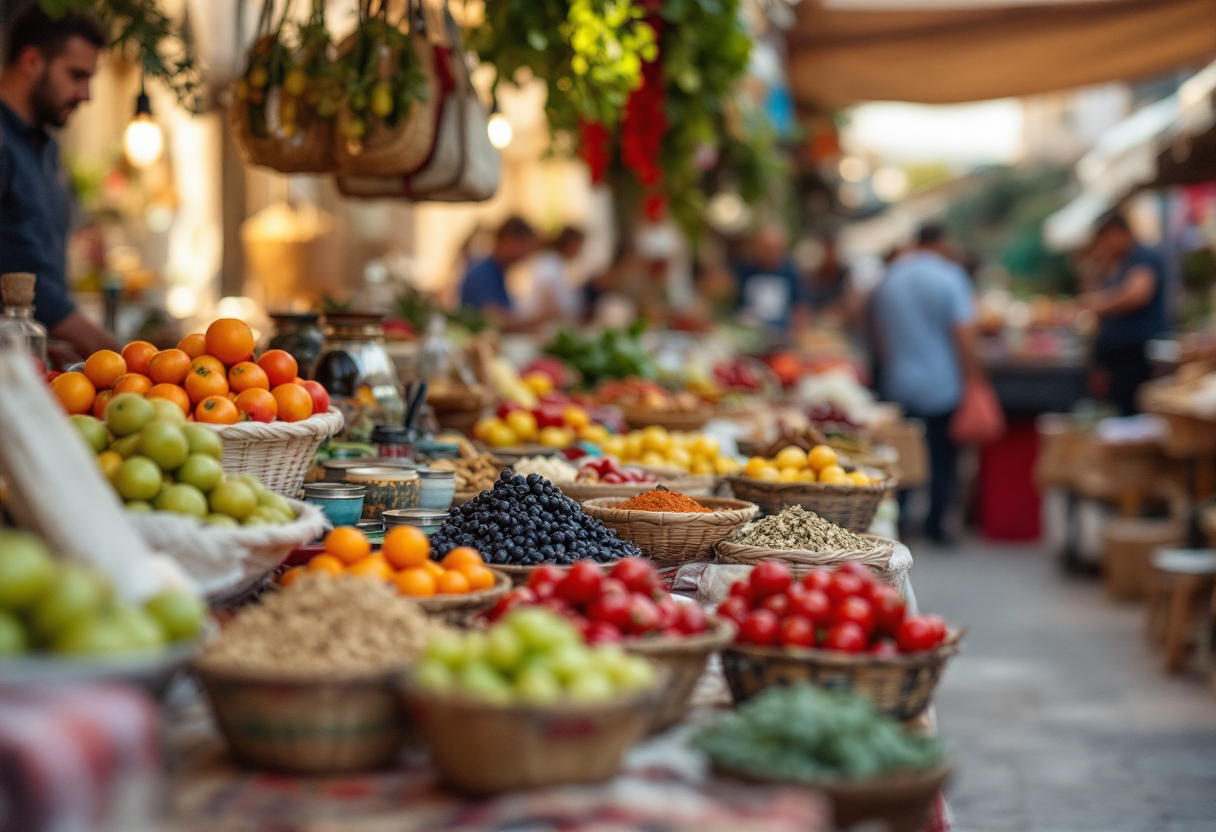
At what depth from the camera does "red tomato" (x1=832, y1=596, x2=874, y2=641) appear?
2240mm

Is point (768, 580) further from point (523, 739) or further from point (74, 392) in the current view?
point (74, 392)

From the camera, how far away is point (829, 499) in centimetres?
362

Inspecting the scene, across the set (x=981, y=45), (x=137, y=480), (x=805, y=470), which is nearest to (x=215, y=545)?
(x=137, y=480)

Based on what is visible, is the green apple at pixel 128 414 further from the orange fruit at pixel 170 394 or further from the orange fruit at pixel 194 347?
the orange fruit at pixel 194 347

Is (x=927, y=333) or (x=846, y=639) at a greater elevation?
(x=927, y=333)

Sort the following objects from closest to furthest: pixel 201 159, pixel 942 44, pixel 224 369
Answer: pixel 224 369, pixel 942 44, pixel 201 159

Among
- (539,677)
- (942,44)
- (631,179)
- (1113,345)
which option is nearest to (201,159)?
(631,179)

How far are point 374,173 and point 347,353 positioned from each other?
0.55 m

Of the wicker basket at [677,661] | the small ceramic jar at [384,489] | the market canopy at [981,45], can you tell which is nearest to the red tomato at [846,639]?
the wicker basket at [677,661]

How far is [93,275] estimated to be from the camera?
8914mm

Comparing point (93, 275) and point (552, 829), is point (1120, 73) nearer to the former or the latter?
point (93, 275)

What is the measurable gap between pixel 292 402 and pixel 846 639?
1.35 metres

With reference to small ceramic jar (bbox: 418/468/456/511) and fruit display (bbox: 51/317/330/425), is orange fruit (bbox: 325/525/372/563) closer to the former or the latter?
fruit display (bbox: 51/317/330/425)

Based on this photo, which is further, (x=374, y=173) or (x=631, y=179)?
(x=631, y=179)
